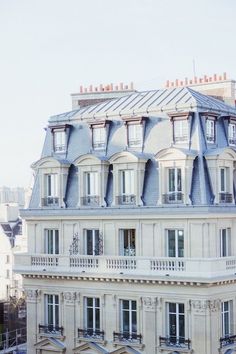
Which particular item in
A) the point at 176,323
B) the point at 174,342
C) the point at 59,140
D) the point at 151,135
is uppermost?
the point at 59,140

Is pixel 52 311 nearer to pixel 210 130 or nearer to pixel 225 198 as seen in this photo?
pixel 225 198

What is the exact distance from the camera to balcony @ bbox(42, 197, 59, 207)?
4899 centimetres

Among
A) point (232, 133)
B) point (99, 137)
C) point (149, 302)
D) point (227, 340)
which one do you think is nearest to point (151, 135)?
point (99, 137)

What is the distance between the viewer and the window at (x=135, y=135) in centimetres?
4719

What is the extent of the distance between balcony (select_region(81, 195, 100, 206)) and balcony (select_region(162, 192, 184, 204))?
4.42 meters

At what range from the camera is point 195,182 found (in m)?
44.5

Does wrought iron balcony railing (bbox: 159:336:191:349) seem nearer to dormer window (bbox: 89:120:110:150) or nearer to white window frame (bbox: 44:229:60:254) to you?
white window frame (bbox: 44:229:60:254)

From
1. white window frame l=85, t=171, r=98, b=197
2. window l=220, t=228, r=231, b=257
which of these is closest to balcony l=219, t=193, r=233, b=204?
window l=220, t=228, r=231, b=257

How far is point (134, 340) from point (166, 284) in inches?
144

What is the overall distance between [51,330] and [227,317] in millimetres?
10114

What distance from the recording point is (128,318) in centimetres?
4578

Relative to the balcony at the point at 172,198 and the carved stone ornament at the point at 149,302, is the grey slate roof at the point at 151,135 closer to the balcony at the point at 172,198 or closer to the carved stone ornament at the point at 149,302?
the balcony at the point at 172,198

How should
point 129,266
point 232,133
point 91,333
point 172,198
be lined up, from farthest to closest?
point 232,133, point 91,333, point 129,266, point 172,198

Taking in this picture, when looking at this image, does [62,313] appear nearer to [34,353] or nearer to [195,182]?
[34,353]
